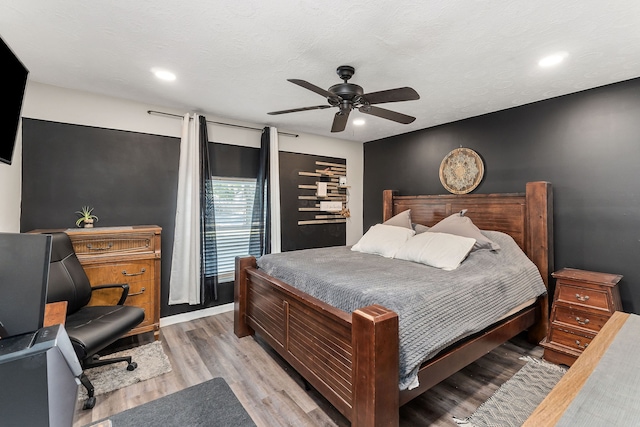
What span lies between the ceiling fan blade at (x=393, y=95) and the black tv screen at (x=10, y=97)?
78.4 inches

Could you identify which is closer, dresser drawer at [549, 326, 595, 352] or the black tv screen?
the black tv screen

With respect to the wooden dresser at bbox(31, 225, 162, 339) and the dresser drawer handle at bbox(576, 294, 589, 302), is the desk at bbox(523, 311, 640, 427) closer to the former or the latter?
the dresser drawer handle at bbox(576, 294, 589, 302)

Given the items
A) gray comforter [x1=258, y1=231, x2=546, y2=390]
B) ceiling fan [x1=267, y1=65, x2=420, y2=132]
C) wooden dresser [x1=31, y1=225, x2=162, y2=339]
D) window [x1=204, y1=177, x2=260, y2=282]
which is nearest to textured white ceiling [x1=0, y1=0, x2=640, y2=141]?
ceiling fan [x1=267, y1=65, x2=420, y2=132]

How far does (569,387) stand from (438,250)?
5.53 feet

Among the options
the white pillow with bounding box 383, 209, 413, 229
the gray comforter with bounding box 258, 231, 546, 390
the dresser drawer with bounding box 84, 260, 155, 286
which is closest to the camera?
the gray comforter with bounding box 258, 231, 546, 390

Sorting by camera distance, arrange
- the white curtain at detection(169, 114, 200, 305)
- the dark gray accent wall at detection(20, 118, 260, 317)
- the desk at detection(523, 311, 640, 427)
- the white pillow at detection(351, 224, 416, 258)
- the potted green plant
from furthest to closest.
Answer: the white curtain at detection(169, 114, 200, 305), the white pillow at detection(351, 224, 416, 258), the potted green plant, the dark gray accent wall at detection(20, 118, 260, 317), the desk at detection(523, 311, 640, 427)

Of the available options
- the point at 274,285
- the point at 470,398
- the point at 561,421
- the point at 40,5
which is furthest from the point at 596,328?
the point at 40,5

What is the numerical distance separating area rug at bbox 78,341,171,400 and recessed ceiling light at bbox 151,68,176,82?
→ 2465 mm

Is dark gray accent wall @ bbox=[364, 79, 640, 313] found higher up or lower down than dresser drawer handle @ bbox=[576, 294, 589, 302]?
higher up

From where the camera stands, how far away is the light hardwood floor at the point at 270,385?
189cm

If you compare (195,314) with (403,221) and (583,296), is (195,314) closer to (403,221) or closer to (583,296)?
(403,221)

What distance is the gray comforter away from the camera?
1.68 metres

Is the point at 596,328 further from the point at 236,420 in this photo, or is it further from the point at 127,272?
the point at 127,272

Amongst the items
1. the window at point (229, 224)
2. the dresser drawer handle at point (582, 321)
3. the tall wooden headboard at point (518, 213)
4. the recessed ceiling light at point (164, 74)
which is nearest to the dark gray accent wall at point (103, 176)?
the window at point (229, 224)
